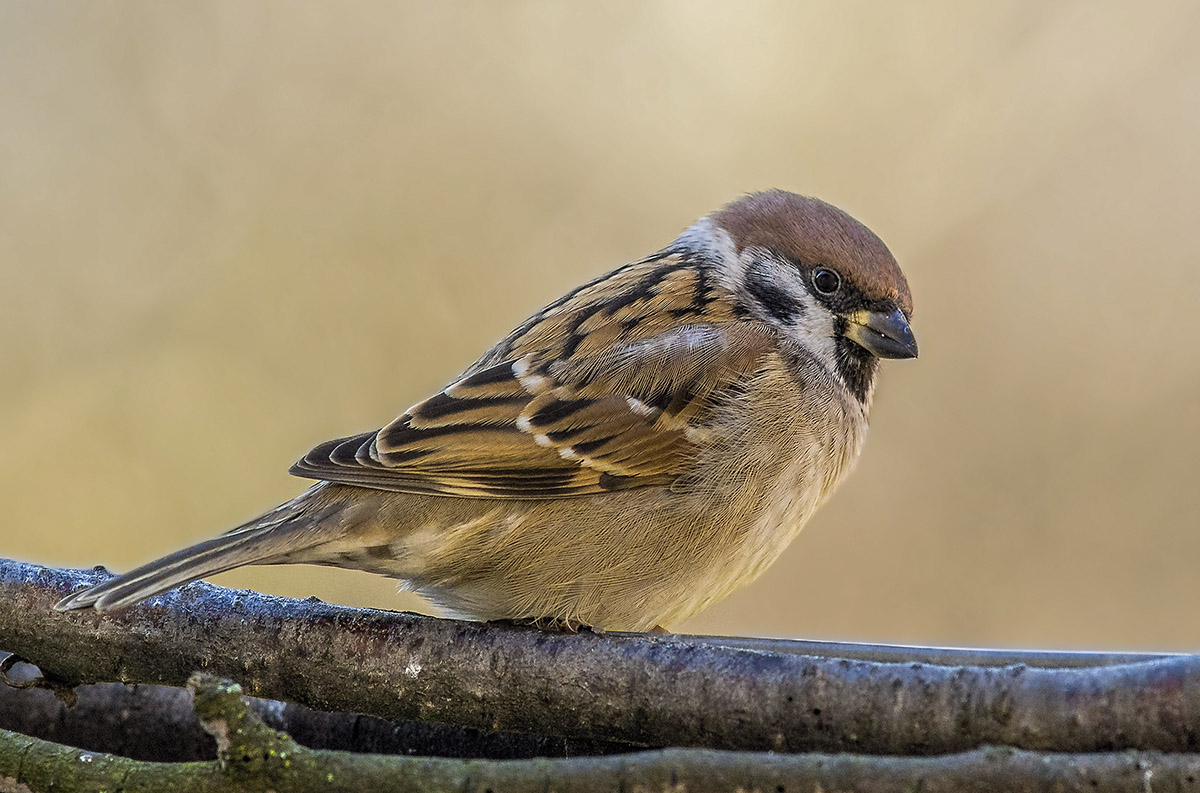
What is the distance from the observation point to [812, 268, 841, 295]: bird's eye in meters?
2.34

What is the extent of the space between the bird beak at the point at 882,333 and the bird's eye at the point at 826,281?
6 cm

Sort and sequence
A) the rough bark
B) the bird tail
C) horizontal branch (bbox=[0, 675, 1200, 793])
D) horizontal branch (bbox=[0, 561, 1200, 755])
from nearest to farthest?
horizontal branch (bbox=[0, 675, 1200, 793]), horizontal branch (bbox=[0, 561, 1200, 755]), the bird tail, the rough bark

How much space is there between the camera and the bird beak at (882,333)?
229 centimetres

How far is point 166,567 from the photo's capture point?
1.60 meters

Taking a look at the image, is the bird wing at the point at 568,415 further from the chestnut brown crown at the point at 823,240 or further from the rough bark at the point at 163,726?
the rough bark at the point at 163,726

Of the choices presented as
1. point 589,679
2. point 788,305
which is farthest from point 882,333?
point 589,679

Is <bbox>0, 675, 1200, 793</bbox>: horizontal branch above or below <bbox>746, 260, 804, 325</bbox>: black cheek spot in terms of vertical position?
below

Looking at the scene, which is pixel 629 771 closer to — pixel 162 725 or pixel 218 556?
pixel 218 556

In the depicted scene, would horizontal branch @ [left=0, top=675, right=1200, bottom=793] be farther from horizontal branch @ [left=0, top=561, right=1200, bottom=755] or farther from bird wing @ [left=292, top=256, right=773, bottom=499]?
bird wing @ [left=292, top=256, right=773, bottom=499]

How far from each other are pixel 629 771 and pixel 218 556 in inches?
31.8

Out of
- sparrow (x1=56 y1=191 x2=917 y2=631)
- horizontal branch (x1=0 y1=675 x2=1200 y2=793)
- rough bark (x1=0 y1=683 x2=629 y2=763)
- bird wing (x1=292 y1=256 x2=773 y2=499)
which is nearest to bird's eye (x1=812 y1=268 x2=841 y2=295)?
sparrow (x1=56 y1=191 x2=917 y2=631)

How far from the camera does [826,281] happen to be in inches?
92.7

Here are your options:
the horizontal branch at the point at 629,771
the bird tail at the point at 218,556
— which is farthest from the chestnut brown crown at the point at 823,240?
the horizontal branch at the point at 629,771

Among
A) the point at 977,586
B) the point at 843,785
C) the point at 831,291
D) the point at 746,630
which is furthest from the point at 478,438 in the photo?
the point at 977,586
